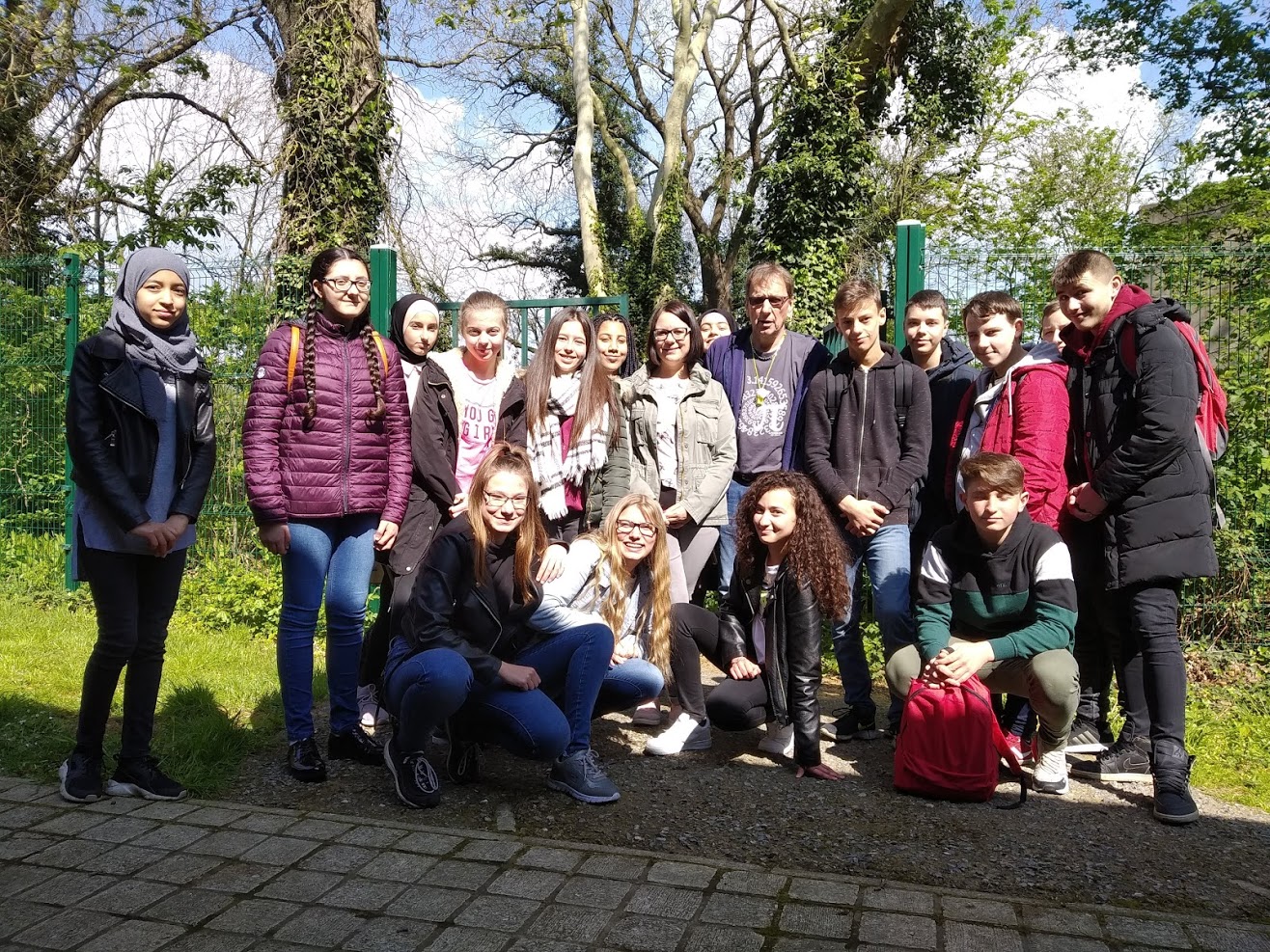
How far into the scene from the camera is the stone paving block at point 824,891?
9.70 feet

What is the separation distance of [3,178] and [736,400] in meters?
11.1

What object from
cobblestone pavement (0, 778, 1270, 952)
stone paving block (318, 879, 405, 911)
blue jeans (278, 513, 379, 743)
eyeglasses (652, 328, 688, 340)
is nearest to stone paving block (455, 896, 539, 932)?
cobblestone pavement (0, 778, 1270, 952)

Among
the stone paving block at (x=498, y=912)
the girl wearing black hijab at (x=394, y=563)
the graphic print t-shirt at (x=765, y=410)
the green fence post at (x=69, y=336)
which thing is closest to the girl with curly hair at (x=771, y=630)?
the graphic print t-shirt at (x=765, y=410)

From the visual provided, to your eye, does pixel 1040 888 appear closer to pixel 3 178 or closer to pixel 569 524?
pixel 569 524

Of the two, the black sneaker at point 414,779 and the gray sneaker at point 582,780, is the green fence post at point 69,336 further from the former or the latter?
the gray sneaker at point 582,780

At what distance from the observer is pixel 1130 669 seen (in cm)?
415

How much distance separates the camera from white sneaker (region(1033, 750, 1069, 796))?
4016 mm

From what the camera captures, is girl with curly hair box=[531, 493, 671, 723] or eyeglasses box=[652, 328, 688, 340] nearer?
girl with curly hair box=[531, 493, 671, 723]

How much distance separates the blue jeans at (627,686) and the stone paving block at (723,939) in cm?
149

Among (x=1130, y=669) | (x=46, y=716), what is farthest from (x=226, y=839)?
(x=1130, y=669)

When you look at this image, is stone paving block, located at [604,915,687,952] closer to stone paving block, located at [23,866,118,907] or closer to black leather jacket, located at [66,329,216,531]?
stone paving block, located at [23,866,118,907]

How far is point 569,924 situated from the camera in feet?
9.11

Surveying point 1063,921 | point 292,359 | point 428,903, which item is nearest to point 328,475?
point 292,359

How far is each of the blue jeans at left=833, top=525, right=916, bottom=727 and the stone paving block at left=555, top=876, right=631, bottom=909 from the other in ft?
6.09
